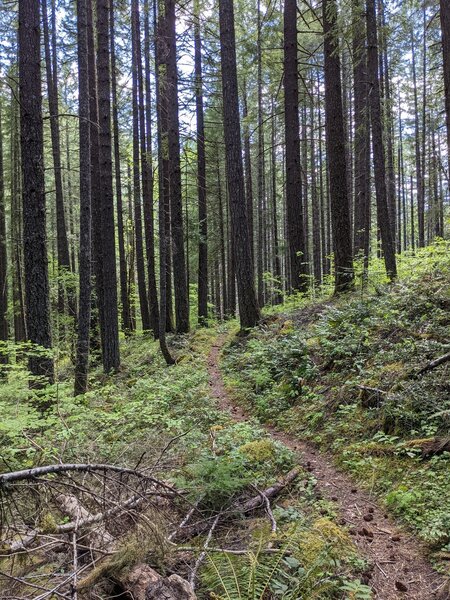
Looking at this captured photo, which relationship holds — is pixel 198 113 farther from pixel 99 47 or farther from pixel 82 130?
pixel 82 130

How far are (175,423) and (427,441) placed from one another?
3000 mm

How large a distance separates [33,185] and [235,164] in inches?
198

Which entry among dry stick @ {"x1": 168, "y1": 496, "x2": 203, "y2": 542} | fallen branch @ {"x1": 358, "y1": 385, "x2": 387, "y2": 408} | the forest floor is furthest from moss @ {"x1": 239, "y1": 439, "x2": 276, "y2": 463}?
fallen branch @ {"x1": 358, "y1": 385, "x2": 387, "y2": 408}

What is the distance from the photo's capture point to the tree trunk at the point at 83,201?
8.62m

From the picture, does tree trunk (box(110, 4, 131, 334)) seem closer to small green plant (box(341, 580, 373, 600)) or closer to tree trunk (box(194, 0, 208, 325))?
tree trunk (box(194, 0, 208, 325))

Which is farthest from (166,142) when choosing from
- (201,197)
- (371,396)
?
(371,396)

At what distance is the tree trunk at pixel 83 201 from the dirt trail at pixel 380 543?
19.5 feet

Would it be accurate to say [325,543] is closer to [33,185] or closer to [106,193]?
[33,185]

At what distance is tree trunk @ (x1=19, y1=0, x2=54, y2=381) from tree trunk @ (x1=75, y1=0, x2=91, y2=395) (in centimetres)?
159

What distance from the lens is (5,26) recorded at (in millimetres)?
16094

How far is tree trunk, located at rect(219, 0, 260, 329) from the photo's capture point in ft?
33.1

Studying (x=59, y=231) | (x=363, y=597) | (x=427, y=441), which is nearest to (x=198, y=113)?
(x=59, y=231)

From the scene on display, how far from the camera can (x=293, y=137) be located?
11.9 metres

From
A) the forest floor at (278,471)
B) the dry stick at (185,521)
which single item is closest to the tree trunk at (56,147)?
the forest floor at (278,471)
